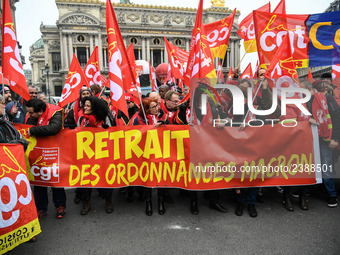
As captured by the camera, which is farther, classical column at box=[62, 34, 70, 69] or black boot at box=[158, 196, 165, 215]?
classical column at box=[62, 34, 70, 69]

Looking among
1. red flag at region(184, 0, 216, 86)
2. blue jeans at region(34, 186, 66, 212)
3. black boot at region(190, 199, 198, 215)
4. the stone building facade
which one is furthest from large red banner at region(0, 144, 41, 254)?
the stone building facade

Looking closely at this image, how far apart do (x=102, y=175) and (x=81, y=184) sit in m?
0.36

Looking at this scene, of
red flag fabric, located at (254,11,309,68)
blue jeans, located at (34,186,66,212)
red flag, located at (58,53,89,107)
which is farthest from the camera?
red flag fabric, located at (254,11,309,68)

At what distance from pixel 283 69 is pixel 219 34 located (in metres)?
1.90

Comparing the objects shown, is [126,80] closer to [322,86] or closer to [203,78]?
[203,78]

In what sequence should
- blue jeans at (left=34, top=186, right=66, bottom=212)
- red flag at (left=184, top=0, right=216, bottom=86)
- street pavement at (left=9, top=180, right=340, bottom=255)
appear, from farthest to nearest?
red flag at (left=184, top=0, right=216, bottom=86) < blue jeans at (left=34, top=186, right=66, bottom=212) < street pavement at (left=9, top=180, right=340, bottom=255)

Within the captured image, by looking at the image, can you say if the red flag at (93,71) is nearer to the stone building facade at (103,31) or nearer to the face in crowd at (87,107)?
the face in crowd at (87,107)

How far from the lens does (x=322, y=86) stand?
14.0 ft

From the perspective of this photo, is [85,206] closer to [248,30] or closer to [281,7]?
[248,30]

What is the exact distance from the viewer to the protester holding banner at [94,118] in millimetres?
3949

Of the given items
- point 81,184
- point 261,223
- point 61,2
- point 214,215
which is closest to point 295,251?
point 261,223

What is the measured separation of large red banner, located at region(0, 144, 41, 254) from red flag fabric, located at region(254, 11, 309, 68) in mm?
4611

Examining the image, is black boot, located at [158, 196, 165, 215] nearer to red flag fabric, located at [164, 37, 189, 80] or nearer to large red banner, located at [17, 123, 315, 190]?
large red banner, located at [17, 123, 315, 190]

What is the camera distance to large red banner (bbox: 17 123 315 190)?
380 centimetres
